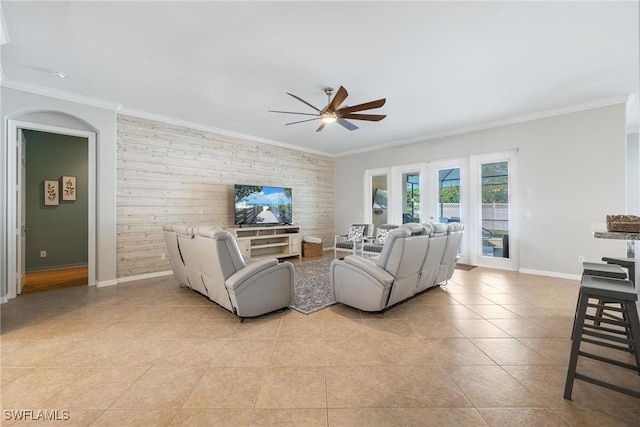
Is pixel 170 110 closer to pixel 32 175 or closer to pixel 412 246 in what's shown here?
pixel 32 175

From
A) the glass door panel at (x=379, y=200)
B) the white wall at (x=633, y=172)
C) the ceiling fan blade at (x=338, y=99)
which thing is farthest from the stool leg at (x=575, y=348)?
the white wall at (x=633, y=172)

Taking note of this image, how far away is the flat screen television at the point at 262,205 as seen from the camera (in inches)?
217

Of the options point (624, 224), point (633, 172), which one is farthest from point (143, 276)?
point (633, 172)

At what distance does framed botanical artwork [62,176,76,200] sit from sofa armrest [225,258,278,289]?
16.5ft

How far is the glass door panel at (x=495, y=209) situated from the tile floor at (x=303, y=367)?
2027 mm

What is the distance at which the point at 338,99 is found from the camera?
3100 millimetres

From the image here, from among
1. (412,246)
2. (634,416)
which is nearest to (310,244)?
(412,246)

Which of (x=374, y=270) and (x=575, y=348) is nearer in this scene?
(x=575, y=348)

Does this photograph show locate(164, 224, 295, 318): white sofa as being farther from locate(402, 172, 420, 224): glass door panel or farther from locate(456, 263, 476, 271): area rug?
locate(402, 172, 420, 224): glass door panel

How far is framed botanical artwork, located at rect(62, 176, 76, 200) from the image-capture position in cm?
527

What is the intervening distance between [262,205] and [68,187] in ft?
12.7

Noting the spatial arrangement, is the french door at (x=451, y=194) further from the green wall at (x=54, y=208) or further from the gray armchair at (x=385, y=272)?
the green wall at (x=54, y=208)

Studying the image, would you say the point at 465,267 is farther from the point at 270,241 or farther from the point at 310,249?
the point at 270,241
